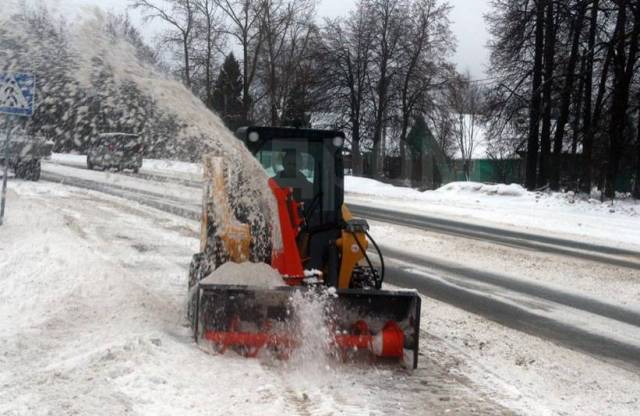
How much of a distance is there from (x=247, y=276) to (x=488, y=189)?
22619 mm

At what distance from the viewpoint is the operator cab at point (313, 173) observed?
599 centimetres

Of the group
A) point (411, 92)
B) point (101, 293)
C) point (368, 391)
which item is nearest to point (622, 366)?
point (368, 391)

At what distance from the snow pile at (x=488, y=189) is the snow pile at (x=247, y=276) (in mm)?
21589

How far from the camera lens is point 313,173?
614cm

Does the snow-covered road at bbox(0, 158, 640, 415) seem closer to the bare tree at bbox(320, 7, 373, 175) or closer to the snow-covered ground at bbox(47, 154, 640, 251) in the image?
the snow-covered ground at bbox(47, 154, 640, 251)

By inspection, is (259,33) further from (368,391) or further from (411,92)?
(368,391)

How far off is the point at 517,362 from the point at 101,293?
4.10 meters

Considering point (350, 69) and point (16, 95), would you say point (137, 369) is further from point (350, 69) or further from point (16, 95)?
point (350, 69)

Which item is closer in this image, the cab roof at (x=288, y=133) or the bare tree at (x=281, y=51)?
the cab roof at (x=288, y=133)

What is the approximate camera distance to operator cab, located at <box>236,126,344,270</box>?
19.6 feet

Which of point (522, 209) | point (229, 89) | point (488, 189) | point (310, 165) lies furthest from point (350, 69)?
point (310, 165)

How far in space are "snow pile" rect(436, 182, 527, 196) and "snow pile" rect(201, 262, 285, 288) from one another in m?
21.6

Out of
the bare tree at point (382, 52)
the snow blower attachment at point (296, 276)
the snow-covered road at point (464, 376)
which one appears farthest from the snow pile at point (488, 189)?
the snow blower attachment at point (296, 276)

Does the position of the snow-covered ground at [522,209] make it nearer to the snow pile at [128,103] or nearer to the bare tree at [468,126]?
the snow pile at [128,103]
